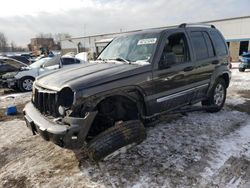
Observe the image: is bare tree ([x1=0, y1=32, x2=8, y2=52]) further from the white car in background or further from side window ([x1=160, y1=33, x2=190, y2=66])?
side window ([x1=160, y1=33, x2=190, y2=66])

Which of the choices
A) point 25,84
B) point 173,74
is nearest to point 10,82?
point 25,84

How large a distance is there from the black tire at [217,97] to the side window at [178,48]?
144 centimetres

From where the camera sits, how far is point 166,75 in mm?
4336

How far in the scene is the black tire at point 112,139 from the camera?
3363mm

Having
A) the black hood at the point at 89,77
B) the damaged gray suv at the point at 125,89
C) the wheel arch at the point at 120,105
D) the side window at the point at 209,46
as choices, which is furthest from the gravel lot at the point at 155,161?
the side window at the point at 209,46

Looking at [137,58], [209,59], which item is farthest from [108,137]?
[209,59]

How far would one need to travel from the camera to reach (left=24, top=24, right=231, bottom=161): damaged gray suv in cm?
328

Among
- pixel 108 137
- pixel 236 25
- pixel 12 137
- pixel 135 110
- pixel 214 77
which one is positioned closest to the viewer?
pixel 108 137

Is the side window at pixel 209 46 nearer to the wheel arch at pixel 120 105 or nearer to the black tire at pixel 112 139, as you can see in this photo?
the wheel arch at pixel 120 105

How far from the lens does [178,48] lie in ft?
15.7

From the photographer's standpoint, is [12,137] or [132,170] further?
[12,137]

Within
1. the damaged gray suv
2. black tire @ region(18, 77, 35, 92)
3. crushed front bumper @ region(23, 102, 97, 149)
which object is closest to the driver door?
the damaged gray suv

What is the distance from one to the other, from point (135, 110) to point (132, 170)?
3.22ft

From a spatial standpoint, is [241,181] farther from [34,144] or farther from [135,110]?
[34,144]
